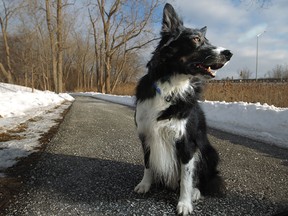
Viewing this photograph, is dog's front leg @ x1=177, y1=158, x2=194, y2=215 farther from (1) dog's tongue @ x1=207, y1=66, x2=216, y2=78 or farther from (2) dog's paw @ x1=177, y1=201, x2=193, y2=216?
(1) dog's tongue @ x1=207, y1=66, x2=216, y2=78

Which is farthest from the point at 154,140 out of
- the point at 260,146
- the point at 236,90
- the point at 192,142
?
the point at 236,90

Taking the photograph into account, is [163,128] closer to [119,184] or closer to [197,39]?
[119,184]

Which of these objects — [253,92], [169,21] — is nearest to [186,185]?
[169,21]

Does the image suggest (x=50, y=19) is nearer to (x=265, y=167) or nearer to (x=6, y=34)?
(x=6, y=34)

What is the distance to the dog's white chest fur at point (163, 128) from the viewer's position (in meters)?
2.64

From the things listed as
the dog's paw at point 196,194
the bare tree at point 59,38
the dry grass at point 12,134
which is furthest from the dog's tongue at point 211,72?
the bare tree at point 59,38

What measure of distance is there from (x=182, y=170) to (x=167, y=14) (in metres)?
1.67

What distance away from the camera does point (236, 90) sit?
40.2ft

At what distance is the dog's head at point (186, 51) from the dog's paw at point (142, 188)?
1284mm

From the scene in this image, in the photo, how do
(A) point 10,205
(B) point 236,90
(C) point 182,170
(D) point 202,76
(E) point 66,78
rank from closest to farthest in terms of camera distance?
(A) point 10,205 → (C) point 182,170 → (D) point 202,76 → (B) point 236,90 → (E) point 66,78

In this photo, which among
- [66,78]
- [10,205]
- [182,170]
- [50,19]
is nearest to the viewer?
[10,205]

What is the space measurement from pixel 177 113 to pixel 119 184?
1.09 meters

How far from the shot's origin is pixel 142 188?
2910mm

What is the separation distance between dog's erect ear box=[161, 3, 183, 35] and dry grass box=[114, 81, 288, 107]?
17.1 ft
